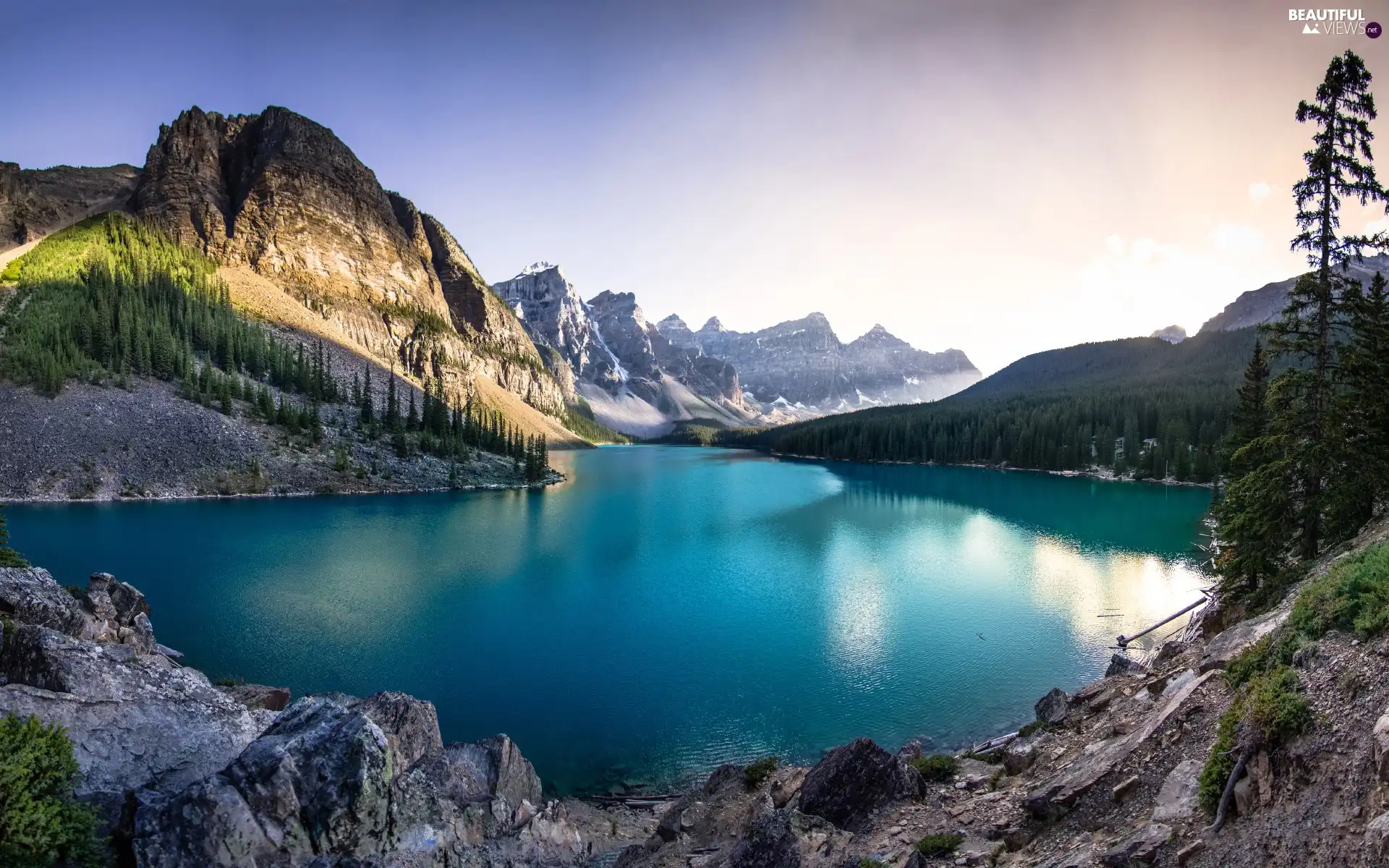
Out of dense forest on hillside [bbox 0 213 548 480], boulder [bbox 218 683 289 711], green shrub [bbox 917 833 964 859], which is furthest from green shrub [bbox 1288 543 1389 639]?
dense forest on hillside [bbox 0 213 548 480]

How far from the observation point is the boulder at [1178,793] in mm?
7715

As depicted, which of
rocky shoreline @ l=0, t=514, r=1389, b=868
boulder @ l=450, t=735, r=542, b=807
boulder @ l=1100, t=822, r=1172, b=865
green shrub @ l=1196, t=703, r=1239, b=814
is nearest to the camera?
rocky shoreline @ l=0, t=514, r=1389, b=868

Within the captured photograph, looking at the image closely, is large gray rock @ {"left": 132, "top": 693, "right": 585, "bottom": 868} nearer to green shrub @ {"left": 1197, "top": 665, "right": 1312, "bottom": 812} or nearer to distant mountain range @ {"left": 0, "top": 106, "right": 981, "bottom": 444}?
green shrub @ {"left": 1197, "top": 665, "right": 1312, "bottom": 812}

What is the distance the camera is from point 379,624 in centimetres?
2834

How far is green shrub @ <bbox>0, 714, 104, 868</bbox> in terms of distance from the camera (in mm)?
7004

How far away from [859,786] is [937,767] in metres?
2.35

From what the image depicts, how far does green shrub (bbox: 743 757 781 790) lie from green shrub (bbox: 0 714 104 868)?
449 inches

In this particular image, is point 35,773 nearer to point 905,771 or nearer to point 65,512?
point 905,771

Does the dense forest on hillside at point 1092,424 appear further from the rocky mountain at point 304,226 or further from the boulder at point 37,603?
the rocky mountain at point 304,226

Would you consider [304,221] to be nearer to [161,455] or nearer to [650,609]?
[161,455]

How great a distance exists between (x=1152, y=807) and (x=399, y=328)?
185m

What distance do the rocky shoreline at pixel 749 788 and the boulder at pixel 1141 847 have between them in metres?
0.03

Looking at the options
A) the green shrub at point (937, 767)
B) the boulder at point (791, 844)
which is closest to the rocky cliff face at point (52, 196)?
the boulder at point (791, 844)

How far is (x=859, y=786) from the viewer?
11.6 metres
